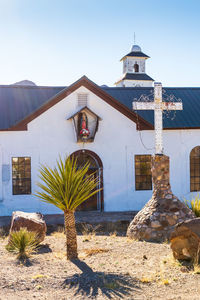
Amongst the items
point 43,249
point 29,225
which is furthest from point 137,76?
point 43,249

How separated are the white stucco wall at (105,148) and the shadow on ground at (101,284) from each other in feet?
29.0

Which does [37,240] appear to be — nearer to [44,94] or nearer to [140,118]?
[140,118]

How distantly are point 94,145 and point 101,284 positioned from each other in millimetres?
9961

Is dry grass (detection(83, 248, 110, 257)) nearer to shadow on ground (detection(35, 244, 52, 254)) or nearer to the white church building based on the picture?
shadow on ground (detection(35, 244, 52, 254))

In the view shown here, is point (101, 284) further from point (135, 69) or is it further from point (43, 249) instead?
point (135, 69)

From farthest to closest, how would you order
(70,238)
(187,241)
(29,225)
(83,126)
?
(83,126) → (29,225) → (70,238) → (187,241)

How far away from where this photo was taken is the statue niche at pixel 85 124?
1577 cm

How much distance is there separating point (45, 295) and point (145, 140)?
1135 centimetres

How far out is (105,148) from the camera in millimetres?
16484

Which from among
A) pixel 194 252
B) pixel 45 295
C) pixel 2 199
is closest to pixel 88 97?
pixel 2 199

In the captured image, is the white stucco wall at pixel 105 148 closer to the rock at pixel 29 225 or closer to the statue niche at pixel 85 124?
the statue niche at pixel 85 124

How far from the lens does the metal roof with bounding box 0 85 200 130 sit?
17.0 m

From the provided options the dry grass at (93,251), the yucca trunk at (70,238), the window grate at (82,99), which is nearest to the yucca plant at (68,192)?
the yucca trunk at (70,238)

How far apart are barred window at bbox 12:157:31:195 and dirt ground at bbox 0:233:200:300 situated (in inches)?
241
